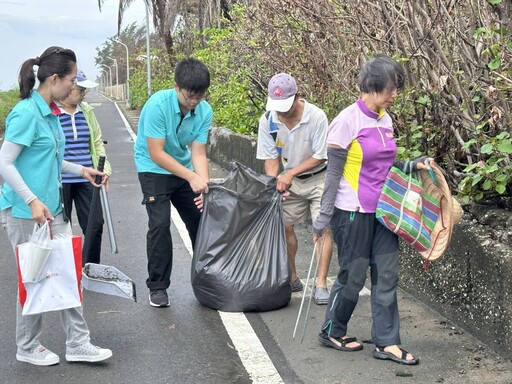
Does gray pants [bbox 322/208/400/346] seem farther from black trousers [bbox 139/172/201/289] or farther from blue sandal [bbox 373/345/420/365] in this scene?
black trousers [bbox 139/172/201/289]

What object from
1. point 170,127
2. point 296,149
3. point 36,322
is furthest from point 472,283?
point 36,322

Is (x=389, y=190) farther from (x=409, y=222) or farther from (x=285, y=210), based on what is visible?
(x=285, y=210)

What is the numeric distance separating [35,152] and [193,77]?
4.45 ft

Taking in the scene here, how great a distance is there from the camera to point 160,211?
19.5 ft

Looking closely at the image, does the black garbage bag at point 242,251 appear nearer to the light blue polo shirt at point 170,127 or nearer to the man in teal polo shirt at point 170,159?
the man in teal polo shirt at point 170,159

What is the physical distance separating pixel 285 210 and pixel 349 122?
1.73 meters

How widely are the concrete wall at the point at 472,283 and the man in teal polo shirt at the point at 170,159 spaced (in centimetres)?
164

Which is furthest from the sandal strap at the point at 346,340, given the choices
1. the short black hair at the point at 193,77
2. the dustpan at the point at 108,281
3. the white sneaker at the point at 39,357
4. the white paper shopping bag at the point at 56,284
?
the short black hair at the point at 193,77

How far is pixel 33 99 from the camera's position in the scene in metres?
4.59

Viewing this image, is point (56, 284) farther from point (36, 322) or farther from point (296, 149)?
point (296, 149)

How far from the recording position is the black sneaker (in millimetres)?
6012

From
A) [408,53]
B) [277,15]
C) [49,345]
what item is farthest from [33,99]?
[277,15]

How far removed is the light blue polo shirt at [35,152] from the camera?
4.50 meters

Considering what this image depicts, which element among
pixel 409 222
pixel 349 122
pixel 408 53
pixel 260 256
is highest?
pixel 408 53
